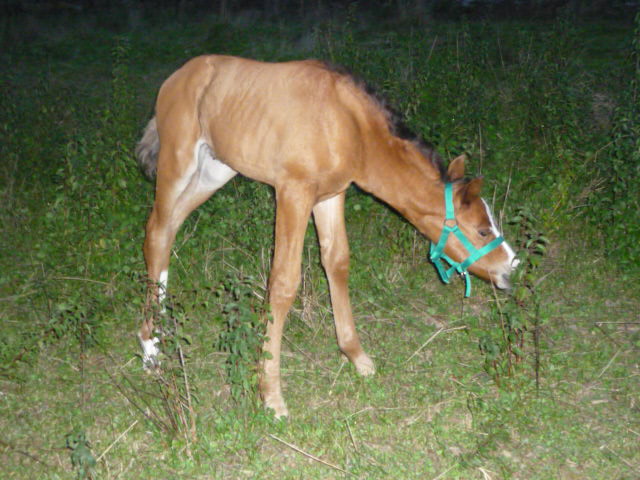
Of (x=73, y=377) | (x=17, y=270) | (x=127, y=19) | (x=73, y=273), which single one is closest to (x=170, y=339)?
(x=73, y=377)

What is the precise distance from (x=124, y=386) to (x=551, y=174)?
396 centimetres

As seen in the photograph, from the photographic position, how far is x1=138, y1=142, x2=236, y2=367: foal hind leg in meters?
4.54

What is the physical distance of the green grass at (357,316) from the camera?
12.4 ft

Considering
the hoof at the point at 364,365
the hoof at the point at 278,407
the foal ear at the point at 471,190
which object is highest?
the foal ear at the point at 471,190

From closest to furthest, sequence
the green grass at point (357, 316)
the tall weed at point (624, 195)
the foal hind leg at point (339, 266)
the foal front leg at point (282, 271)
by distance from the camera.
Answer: the green grass at point (357, 316) < the foal front leg at point (282, 271) < the foal hind leg at point (339, 266) < the tall weed at point (624, 195)

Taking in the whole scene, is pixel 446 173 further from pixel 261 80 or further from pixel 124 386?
pixel 124 386

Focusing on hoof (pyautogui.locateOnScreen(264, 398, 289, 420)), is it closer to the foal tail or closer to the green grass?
the green grass

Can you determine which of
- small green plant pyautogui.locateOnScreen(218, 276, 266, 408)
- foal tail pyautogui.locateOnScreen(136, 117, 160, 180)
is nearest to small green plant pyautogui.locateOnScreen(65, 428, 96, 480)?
small green plant pyautogui.locateOnScreen(218, 276, 266, 408)

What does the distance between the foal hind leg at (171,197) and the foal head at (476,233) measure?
5.06 ft

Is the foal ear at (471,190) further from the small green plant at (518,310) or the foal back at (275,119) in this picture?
the foal back at (275,119)

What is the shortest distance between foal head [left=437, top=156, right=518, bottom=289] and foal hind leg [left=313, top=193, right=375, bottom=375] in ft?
2.36

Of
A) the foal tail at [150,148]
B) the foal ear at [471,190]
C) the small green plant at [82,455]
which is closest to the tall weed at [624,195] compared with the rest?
the foal ear at [471,190]

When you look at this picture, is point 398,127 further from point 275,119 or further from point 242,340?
point 242,340

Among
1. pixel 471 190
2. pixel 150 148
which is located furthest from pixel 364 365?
pixel 150 148
